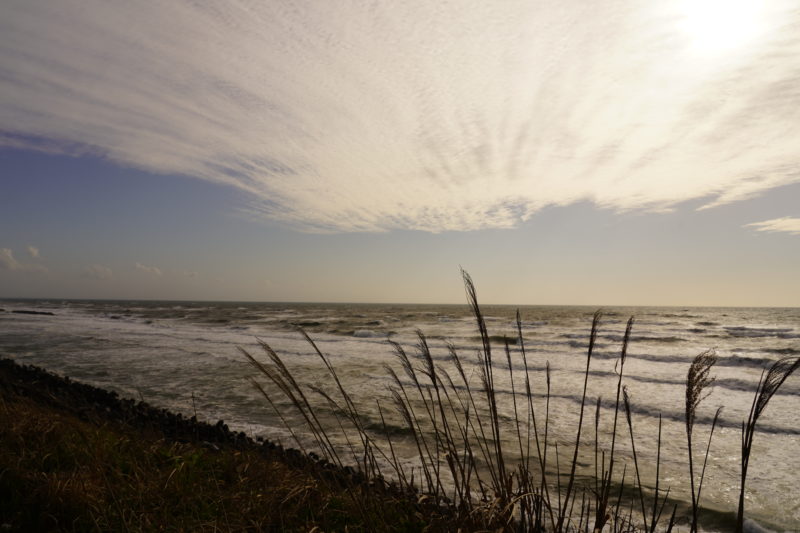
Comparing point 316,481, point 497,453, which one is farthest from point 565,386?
point 497,453

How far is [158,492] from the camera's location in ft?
10.9

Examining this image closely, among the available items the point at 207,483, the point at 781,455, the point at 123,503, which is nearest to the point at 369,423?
the point at 207,483

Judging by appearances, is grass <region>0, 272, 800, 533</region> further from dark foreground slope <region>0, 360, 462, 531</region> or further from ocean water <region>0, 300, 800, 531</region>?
ocean water <region>0, 300, 800, 531</region>

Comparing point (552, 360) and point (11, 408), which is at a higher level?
point (11, 408)

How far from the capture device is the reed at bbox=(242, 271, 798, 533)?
2.05 metres

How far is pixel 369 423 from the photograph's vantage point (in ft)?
28.6

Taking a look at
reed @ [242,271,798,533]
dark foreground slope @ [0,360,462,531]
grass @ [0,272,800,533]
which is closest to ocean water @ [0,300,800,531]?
reed @ [242,271,798,533]

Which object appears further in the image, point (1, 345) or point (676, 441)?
point (1, 345)

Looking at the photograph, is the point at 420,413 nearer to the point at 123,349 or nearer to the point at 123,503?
the point at 123,503

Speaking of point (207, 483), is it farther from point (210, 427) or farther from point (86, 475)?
point (210, 427)

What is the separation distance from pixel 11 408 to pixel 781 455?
11.4m

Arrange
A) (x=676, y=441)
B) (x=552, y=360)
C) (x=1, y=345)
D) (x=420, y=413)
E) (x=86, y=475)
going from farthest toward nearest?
(x=1, y=345) < (x=552, y=360) < (x=420, y=413) < (x=676, y=441) < (x=86, y=475)

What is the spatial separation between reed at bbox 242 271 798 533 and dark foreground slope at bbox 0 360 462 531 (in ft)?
0.59

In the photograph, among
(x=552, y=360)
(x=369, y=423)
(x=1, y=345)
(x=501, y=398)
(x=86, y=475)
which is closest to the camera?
(x=86, y=475)
